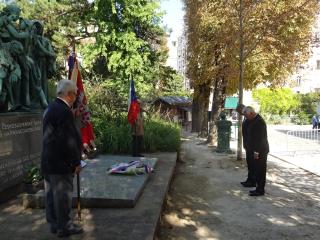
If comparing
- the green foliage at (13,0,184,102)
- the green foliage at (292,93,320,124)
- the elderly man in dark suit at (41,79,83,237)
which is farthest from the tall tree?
the green foliage at (292,93,320,124)

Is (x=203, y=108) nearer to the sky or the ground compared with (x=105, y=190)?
nearer to the sky

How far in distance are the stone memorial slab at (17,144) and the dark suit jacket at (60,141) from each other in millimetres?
2325

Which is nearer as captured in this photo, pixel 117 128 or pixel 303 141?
pixel 117 128

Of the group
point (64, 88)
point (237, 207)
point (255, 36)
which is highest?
point (255, 36)

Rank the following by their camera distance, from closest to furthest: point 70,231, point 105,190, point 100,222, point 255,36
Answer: point 70,231, point 100,222, point 105,190, point 255,36

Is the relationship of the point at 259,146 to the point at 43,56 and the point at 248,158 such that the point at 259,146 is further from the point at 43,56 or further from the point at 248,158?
Answer: the point at 43,56

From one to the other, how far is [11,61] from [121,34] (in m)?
19.5

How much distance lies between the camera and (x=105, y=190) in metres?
6.69

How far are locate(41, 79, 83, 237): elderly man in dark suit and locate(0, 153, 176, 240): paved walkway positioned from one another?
1.39ft

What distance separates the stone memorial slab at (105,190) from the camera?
20.1 feet

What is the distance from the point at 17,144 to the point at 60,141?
118 inches

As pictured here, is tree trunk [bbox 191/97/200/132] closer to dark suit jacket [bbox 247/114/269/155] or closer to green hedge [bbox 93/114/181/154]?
green hedge [bbox 93/114/181/154]

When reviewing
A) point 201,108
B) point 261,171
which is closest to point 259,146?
point 261,171

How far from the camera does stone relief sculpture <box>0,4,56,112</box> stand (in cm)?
761
